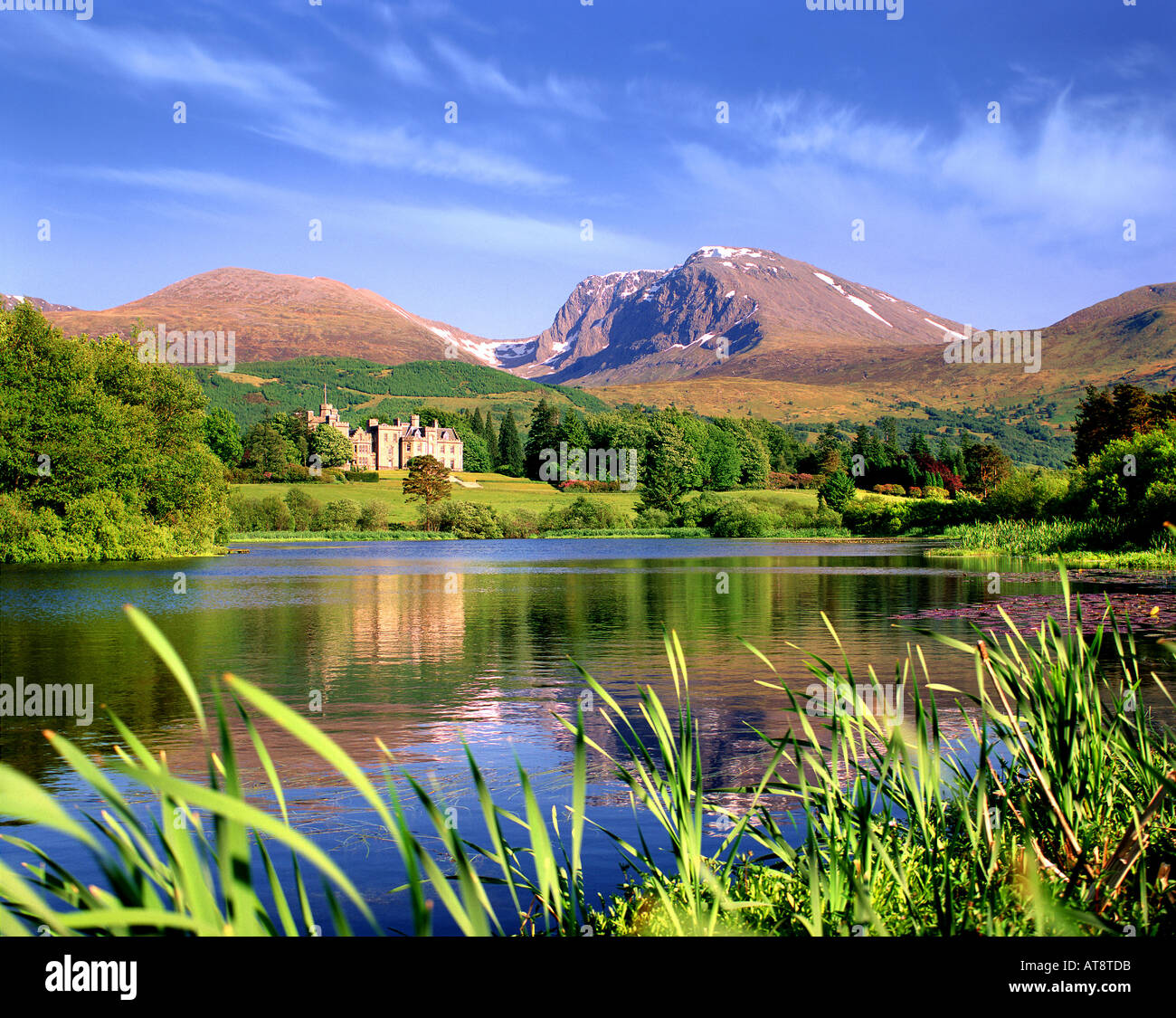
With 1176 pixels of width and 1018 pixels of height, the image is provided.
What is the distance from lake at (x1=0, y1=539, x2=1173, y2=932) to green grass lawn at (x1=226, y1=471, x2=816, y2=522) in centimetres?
5581

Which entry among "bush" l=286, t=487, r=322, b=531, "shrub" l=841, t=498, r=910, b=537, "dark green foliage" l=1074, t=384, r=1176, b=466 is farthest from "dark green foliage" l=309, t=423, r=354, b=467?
"dark green foliage" l=1074, t=384, r=1176, b=466

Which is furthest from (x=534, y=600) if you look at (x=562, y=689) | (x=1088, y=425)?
(x=1088, y=425)

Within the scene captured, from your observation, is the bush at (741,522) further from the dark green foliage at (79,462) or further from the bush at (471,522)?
the dark green foliage at (79,462)

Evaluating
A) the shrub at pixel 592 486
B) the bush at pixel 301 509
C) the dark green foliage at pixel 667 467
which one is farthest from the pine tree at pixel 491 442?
the bush at pixel 301 509

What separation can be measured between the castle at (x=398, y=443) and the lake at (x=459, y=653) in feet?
439

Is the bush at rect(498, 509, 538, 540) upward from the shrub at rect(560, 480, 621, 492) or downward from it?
downward

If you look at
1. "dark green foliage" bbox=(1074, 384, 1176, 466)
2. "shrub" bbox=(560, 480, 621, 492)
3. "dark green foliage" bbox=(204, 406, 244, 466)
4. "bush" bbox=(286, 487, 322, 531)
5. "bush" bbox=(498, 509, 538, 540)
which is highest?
"dark green foliage" bbox=(204, 406, 244, 466)

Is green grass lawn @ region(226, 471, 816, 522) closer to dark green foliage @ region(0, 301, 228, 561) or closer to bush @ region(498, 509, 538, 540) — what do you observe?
bush @ region(498, 509, 538, 540)

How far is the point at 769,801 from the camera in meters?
7.68

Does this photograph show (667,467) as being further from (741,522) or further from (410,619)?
(410,619)

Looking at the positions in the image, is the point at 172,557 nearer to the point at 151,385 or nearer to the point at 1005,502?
the point at 151,385

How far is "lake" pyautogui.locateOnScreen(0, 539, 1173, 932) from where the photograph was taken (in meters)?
8.59

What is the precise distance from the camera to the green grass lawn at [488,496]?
317 ft
